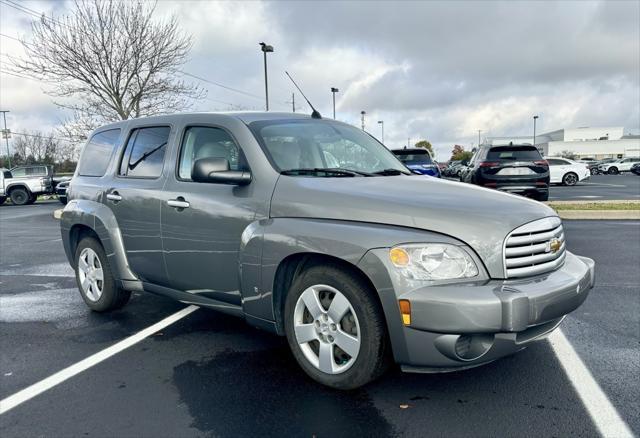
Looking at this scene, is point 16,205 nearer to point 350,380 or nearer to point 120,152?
point 120,152

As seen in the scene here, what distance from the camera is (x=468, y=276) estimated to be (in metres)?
2.79

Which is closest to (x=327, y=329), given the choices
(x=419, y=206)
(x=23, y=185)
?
(x=419, y=206)

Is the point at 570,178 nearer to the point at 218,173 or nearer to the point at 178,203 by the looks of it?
the point at 178,203

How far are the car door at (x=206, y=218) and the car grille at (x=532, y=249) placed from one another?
158 cm

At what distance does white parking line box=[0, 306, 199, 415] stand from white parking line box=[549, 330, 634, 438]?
337 centimetres

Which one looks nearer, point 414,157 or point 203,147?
point 203,147

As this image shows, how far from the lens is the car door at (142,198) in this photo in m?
4.27

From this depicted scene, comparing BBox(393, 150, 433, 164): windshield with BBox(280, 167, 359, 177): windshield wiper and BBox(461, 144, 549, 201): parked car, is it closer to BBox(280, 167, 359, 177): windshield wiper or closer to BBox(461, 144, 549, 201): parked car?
BBox(461, 144, 549, 201): parked car

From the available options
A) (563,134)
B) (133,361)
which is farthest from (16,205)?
(563,134)

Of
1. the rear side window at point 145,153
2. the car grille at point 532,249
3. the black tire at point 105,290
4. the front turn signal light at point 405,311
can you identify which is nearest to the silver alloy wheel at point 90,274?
the black tire at point 105,290

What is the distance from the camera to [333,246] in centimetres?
302

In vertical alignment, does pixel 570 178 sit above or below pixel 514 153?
below

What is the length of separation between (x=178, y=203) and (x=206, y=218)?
348 millimetres

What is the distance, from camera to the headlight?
2.80m
